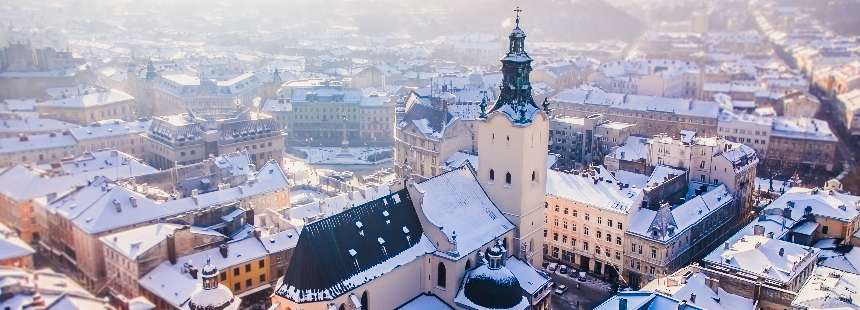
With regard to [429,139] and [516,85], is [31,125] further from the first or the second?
[516,85]

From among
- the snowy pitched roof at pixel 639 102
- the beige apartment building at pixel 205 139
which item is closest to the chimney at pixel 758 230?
the snowy pitched roof at pixel 639 102

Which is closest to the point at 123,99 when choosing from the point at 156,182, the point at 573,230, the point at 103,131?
the point at 103,131

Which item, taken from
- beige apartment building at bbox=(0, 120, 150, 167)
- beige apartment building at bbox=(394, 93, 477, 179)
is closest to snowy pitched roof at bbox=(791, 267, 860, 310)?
beige apartment building at bbox=(394, 93, 477, 179)

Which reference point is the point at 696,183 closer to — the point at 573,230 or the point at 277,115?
the point at 573,230

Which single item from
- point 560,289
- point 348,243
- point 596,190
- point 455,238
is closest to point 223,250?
point 348,243

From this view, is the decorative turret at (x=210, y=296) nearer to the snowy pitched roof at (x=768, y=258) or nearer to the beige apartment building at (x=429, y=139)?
the snowy pitched roof at (x=768, y=258)

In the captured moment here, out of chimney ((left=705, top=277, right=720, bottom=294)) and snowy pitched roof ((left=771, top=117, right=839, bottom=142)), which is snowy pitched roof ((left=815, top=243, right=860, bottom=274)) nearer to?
chimney ((left=705, top=277, right=720, bottom=294))
